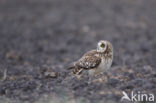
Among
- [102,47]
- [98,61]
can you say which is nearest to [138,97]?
[98,61]

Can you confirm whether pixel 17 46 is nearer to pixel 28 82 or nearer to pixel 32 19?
pixel 32 19

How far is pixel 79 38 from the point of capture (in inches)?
760

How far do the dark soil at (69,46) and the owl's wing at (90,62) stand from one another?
28cm

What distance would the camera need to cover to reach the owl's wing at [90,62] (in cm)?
951

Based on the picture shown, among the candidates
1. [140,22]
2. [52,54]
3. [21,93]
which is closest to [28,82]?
[21,93]

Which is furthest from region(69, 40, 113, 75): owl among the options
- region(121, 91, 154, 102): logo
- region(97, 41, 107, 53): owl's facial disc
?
region(121, 91, 154, 102): logo

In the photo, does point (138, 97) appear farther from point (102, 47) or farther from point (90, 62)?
point (102, 47)

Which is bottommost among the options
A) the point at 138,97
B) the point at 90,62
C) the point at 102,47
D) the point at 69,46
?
the point at 138,97

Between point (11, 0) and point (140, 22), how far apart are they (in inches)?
390

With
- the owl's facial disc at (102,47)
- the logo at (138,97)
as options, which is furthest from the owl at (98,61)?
the logo at (138,97)

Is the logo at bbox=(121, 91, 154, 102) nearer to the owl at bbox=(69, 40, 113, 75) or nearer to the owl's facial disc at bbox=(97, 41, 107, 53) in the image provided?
the owl at bbox=(69, 40, 113, 75)

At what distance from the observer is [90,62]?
376 inches

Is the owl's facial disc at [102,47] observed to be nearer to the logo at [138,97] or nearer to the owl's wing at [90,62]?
the owl's wing at [90,62]

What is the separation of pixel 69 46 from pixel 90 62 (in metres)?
8.19
